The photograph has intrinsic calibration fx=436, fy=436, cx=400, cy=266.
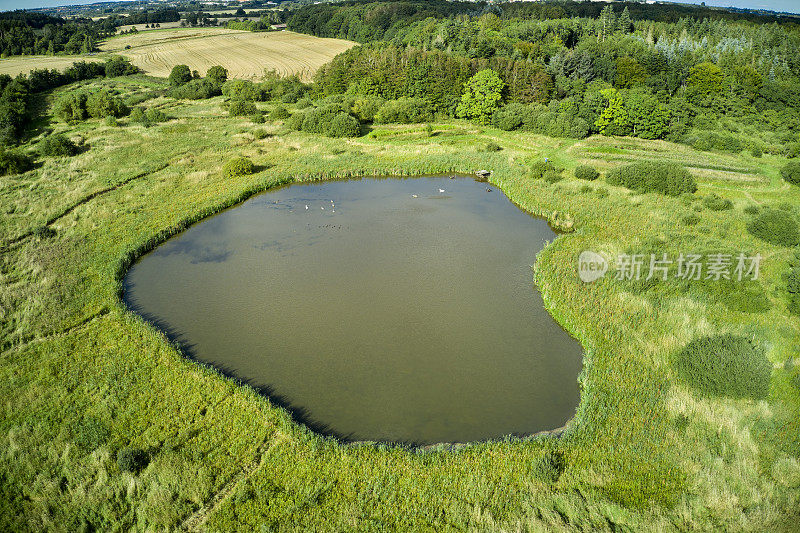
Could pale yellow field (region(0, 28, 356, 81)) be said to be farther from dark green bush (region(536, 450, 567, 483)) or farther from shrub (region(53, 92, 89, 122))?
dark green bush (region(536, 450, 567, 483))

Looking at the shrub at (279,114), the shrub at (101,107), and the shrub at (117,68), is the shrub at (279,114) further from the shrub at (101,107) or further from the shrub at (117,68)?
the shrub at (117,68)

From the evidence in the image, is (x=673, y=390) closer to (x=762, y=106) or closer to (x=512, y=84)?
(x=512, y=84)

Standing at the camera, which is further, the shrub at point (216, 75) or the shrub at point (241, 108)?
the shrub at point (216, 75)

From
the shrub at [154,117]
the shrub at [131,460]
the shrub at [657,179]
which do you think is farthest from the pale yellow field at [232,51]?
the shrub at [131,460]

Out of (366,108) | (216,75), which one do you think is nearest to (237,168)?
(366,108)

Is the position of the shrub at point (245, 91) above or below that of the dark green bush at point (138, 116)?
above

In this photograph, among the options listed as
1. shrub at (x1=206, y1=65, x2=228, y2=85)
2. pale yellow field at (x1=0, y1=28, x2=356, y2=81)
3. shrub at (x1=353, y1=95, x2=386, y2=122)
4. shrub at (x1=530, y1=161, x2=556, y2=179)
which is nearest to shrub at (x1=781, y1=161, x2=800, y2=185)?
shrub at (x1=530, y1=161, x2=556, y2=179)

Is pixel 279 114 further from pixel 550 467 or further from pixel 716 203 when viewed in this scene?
pixel 550 467

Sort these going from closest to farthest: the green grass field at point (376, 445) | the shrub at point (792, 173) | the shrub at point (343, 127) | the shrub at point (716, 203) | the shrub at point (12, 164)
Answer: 1. the green grass field at point (376, 445)
2. the shrub at point (716, 203)
3. the shrub at point (792, 173)
4. the shrub at point (12, 164)
5. the shrub at point (343, 127)
